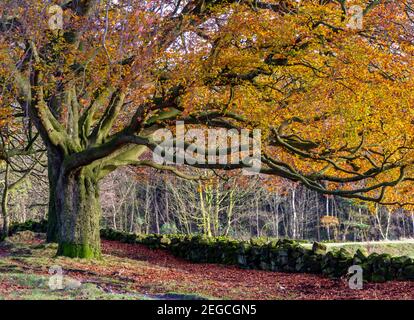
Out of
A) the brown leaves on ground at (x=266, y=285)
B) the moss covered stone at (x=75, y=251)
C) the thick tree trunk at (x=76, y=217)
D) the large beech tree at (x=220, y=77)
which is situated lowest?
the brown leaves on ground at (x=266, y=285)

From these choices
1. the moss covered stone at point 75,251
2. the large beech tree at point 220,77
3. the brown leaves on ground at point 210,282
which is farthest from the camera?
the moss covered stone at point 75,251

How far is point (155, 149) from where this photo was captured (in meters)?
11.4

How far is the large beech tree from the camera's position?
10711mm

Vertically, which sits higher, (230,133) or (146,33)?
(146,33)

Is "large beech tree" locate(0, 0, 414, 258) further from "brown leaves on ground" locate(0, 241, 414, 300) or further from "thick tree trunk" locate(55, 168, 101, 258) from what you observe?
"brown leaves on ground" locate(0, 241, 414, 300)

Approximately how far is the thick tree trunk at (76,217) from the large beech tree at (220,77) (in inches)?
0.9

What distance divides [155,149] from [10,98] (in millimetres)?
3966

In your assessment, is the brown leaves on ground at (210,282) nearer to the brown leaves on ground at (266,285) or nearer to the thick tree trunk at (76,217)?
the brown leaves on ground at (266,285)

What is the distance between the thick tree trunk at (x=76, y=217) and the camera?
42.9ft

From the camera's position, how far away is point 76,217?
13.1m

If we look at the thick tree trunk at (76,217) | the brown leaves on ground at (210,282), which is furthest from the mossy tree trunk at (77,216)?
the brown leaves on ground at (210,282)
